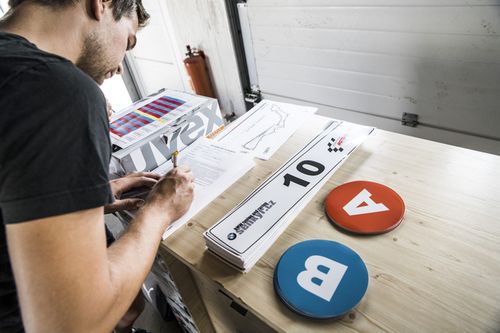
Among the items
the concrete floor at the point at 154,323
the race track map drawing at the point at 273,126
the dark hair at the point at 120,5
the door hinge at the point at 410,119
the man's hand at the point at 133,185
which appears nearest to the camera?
the dark hair at the point at 120,5

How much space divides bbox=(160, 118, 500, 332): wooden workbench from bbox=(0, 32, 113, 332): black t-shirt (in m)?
0.32

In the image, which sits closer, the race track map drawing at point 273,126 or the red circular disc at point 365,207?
the red circular disc at point 365,207

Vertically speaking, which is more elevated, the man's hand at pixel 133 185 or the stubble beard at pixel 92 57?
the stubble beard at pixel 92 57

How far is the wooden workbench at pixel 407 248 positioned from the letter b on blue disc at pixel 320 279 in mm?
23

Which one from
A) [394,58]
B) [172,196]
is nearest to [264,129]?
[172,196]

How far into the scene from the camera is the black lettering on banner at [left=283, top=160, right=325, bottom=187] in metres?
0.83

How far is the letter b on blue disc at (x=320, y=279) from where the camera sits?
541mm

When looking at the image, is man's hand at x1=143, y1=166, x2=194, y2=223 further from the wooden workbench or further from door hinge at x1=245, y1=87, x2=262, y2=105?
door hinge at x1=245, y1=87, x2=262, y2=105

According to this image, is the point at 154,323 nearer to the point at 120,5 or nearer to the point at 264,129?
the point at 264,129

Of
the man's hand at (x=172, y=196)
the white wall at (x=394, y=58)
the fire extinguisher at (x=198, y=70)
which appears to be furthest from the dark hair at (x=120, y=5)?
the fire extinguisher at (x=198, y=70)

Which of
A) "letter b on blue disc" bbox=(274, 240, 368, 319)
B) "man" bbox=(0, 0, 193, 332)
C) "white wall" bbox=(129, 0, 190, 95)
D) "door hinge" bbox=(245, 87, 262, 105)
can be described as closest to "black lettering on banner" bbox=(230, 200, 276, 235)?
"letter b on blue disc" bbox=(274, 240, 368, 319)

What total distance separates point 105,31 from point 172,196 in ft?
1.54

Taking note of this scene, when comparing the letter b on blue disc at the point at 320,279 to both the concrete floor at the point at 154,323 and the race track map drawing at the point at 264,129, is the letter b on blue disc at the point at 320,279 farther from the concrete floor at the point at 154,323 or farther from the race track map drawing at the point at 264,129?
the concrete floor at the point at 154,323

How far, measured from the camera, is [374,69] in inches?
57.1
